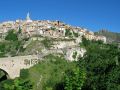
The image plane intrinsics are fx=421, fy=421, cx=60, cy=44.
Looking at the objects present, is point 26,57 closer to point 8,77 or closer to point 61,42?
point 8,77

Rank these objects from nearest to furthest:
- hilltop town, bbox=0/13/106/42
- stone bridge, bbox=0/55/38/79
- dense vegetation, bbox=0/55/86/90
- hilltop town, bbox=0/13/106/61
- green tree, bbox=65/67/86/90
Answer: green tree, bbox=65/67/86/90, dense vegetation, bbox=0/55/86/90, stone bridge, bbox=0/55/38/79, hilltop town, bbox=0/13/106/61, hilltop town, bbox=0/13/106/42

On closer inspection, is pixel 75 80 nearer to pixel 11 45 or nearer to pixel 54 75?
pixel 54 75

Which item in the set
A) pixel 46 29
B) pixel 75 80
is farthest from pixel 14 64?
pixel 46 29

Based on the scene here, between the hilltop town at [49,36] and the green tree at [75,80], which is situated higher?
the hilltop town at [49,36]

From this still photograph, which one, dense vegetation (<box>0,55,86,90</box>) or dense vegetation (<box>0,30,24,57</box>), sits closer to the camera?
dense vegetation (<box>0,55,86,90</box>)

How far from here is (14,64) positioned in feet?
216

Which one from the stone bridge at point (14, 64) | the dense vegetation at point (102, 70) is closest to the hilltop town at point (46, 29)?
the dense vegetation at point (102, 70)

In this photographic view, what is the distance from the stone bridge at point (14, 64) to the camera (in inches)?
2576

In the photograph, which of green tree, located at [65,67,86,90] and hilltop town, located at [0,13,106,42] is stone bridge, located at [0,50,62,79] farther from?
hilltop town, located at [0,13,106,42]

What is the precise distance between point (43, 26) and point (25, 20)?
12.9 meters

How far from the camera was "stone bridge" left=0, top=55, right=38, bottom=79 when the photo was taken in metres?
65.4

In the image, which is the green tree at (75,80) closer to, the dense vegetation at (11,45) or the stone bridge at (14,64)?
the stone bridge at (14,64)

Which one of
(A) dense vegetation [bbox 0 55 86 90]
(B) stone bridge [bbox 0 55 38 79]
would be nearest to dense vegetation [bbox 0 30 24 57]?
(B) stone bridge [bbox 0 55 38 79]

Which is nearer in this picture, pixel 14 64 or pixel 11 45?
pixel 14 64
